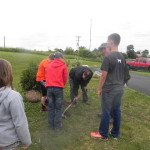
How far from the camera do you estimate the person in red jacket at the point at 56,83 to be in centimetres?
429

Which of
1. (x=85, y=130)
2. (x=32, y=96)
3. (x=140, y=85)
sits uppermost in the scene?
(x=32, y=96)

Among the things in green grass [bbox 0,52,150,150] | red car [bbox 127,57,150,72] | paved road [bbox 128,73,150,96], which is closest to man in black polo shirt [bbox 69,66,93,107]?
green grass [bbox 0,52,150,150]

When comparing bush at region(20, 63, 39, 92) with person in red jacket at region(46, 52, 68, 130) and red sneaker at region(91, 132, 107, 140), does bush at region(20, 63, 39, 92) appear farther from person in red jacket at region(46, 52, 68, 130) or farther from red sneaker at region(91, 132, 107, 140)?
red sneaker at region(91, 132, 107, 140)

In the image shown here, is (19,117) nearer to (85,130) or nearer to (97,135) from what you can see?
(97,135)

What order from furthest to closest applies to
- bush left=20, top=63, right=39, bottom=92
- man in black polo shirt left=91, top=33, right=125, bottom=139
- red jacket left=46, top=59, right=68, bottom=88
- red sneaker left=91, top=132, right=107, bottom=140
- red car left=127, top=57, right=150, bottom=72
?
red car left=127, top=57, right=150, bottom=72, bush left=20, top=63, right=39, bottom=92, red jacket left=46, top=59, right=68, bottom=88, red sneaker left=91, top=132, right=107, bottom=140, man in black polo shirt left=91, top=33, right=125, bottom=139

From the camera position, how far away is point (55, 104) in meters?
4.51

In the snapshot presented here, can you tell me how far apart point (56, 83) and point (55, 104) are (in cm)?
52

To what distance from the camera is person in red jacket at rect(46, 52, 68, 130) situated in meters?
4.29

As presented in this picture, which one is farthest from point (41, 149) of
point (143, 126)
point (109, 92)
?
point (143, 126)

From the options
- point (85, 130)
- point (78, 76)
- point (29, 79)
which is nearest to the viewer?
point (85, 130)

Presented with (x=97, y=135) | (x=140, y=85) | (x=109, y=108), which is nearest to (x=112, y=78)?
(x=109, y=108)

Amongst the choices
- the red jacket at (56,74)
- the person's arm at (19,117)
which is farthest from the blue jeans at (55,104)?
the person's arm at (19,117)

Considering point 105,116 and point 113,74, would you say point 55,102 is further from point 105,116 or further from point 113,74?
point 113,74

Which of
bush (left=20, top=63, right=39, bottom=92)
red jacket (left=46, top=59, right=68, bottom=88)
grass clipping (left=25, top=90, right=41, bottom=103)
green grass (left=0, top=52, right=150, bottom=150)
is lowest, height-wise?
green grass (left=0, top=52, right=150, bottom=150)
